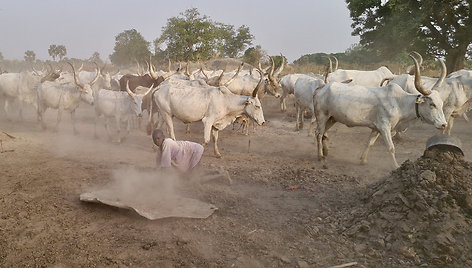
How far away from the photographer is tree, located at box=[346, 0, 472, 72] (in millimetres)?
14258

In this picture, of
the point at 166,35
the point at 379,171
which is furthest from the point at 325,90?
the point at 166,35

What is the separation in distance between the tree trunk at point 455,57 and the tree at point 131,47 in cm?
2605

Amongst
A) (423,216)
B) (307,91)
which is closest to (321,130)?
(307,91)

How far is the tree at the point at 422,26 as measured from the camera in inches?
561

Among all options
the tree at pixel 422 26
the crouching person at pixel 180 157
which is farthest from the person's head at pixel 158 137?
the tree at pixel 422 26

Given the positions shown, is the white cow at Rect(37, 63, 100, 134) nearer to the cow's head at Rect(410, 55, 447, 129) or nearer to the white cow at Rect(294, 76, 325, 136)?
the white cow at Rect(294, 76, 325, 136)

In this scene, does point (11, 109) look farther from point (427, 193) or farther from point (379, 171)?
point (427, 193)

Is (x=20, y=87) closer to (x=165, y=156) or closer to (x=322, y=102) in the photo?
(x=165, y=156)

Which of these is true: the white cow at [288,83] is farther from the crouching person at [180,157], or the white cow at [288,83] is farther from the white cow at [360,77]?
the crouching person at [180,157]

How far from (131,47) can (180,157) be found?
3119 cm

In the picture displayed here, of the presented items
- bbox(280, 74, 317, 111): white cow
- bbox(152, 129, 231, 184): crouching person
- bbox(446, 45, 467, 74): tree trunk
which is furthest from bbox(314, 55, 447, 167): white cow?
bbox(446, 45, 467, 74): tree trunk

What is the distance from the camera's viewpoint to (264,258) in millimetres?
3752

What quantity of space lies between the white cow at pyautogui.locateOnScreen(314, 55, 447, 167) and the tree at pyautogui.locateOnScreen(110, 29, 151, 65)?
→ 28.8m

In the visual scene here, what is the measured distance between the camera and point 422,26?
50.1 feet
